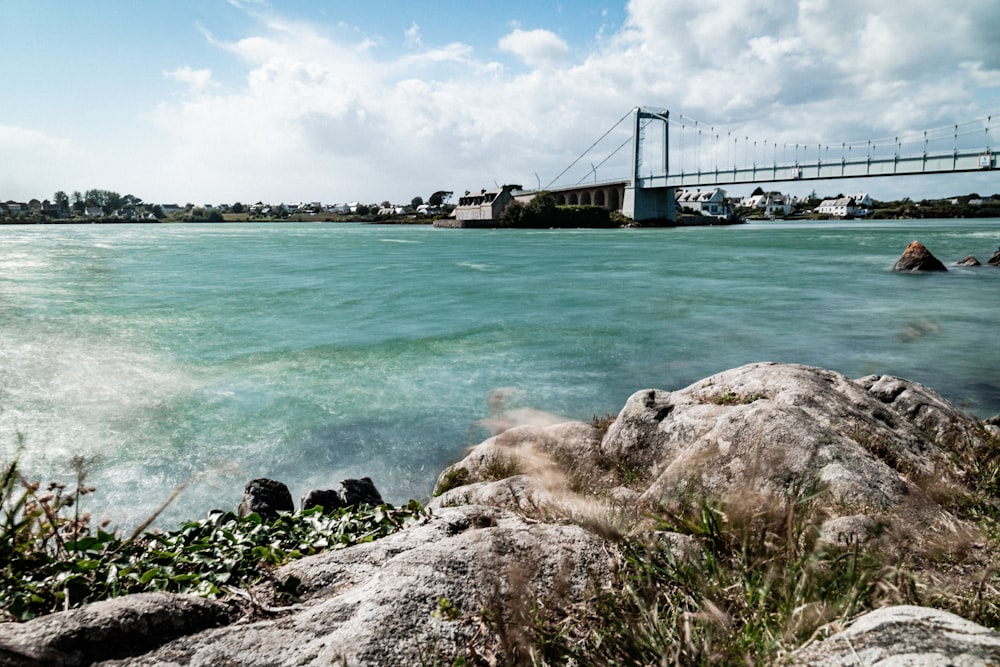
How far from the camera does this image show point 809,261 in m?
47.3

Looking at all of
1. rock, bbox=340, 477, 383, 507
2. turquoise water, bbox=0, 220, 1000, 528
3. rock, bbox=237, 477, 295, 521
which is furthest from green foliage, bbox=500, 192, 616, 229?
rock, bbox=237, 477, 295, 521

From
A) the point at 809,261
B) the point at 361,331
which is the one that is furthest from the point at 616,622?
the point at 809,261

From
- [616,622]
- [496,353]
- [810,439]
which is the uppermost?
[616,622]

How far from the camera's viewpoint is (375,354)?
18.3 m

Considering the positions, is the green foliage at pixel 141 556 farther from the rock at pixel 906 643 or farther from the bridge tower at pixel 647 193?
the bridge tower at pixel 647 193

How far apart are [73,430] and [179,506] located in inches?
188

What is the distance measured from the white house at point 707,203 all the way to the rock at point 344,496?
153 m

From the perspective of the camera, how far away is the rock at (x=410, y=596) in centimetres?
206

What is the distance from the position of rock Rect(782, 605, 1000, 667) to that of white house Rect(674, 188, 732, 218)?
513ft

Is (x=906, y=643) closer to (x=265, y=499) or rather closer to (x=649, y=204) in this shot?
(x=265, y=499)

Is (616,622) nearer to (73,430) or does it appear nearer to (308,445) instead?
(308,445)

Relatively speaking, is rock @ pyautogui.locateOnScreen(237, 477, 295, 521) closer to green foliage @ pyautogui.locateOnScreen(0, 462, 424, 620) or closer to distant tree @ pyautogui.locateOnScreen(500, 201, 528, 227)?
green foliage @ pyautogui.locateOnScreen(0, 462, 424, 620)

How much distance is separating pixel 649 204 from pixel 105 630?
4791 inches

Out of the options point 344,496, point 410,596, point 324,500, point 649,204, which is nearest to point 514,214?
point 649,204
